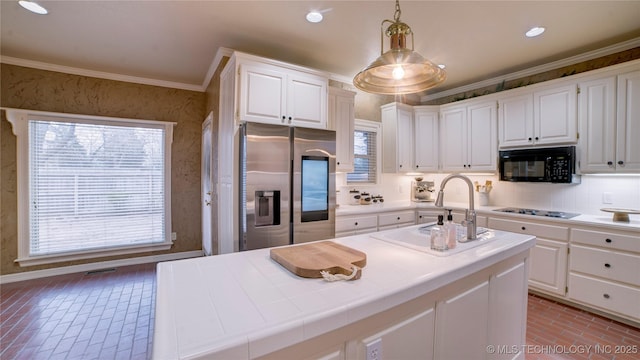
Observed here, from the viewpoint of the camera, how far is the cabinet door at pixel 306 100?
2.76 meters

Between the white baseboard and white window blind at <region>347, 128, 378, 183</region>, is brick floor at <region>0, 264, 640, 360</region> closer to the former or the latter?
the white baseboard

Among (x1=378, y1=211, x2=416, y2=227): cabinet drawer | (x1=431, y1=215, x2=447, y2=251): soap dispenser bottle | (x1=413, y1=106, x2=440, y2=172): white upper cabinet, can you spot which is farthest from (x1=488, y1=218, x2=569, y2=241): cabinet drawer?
(x1=431, y1=215, x2=447, y2=251): soap dispenser bottle

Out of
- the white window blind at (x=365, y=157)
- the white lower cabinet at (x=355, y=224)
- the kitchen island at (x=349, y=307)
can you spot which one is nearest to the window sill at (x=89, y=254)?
the white lower cabinet at (x=355, y=224)

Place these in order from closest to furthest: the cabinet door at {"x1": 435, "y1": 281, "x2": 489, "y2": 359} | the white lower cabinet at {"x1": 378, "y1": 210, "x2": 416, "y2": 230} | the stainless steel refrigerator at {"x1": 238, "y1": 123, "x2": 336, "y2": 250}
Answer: the cabinet door at {"x1": 435, "y1": 281, "x2": 489, "y2": 359} < the stainless steel refrigerator at {"x1": 238, "y1": 123, "x2": 336, "y2": 250} < the white lower cabinet at {"x1": 378, "y1": 210, "x2": 416, "y2": 230}

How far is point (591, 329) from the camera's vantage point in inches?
92.6

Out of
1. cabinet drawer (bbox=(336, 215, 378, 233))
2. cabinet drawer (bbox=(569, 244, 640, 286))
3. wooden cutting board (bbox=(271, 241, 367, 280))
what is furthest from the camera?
cabinet drawer (bbox=(336, 215, 378, 233))

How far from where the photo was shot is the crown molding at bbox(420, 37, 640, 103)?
2.80 metres

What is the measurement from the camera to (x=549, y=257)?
9.31ft

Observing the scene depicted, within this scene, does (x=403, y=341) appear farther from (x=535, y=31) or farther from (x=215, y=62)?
(x=215, y=62)

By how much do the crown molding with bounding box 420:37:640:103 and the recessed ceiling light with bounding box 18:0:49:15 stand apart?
4930 millimetres

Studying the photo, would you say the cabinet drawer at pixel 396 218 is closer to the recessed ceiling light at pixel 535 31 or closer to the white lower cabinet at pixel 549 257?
the white lower cabinet at pixel 549 257

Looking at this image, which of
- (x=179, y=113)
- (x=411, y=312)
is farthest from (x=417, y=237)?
(x=179, y=113)

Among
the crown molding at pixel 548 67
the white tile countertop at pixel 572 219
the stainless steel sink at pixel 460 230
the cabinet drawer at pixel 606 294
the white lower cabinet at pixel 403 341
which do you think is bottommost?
the cabinet drawer at pixel 606 294

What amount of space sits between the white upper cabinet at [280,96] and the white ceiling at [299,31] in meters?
0.36
